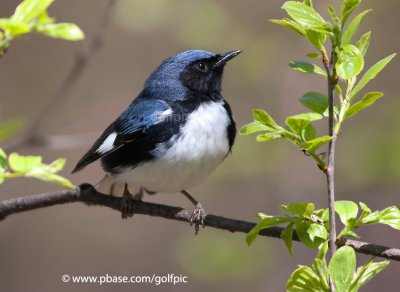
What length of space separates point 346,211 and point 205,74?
6.33 feet

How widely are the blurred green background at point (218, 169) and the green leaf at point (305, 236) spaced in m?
1.41

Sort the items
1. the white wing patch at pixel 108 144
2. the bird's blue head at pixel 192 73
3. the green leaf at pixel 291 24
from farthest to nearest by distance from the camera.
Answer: the bird's blue head at pixel 192 73
the white wing patch at pixel 108 144
the green leaf at pixel 291 24

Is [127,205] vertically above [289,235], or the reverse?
[127,205]

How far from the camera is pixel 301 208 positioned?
1.43 m

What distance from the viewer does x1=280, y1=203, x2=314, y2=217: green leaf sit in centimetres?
142

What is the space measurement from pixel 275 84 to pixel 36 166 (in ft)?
12.6

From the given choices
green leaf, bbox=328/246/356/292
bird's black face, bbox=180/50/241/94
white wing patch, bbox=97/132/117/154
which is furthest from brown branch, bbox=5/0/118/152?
green leaf, bbox=328/246/356/292

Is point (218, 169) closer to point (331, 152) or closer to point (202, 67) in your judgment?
point (202, 67)

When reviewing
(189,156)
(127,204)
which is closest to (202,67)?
(189,156)

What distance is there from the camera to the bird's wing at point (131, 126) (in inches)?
119

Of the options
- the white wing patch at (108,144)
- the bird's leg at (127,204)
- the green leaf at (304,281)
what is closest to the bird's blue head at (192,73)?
the white wing patch at (108,144)

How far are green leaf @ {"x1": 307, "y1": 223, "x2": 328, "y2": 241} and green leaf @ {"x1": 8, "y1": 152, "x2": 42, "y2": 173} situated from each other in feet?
2.13

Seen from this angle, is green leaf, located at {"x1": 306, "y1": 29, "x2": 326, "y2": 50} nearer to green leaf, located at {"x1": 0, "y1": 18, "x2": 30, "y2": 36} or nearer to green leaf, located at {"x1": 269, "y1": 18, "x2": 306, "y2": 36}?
green leaf, located at {"x1": 269, "y1": 18, "x2": 306, "y2": 36}

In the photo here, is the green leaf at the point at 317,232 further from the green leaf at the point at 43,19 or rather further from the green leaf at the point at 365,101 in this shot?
the green leaf at the point at 43,19
